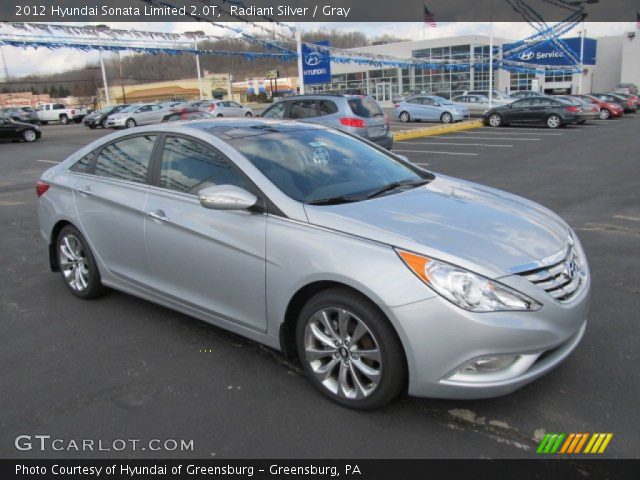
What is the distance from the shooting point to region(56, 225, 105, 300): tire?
4.73m

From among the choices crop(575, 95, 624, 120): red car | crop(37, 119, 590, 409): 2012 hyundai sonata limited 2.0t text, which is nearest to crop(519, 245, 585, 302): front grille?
crop(37, 119, 590, 409): 2012 hyundai sonata limited 2.0t text

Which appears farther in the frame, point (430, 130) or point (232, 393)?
point (430, 130)

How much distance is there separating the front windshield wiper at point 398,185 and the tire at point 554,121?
22887mm

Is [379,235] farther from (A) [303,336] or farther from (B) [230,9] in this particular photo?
(B) [230,9]

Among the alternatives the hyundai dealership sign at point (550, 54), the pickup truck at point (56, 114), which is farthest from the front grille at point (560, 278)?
the pickup truck at point (56, 114)

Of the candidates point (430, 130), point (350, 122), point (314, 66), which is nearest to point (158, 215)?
point (350, 122)

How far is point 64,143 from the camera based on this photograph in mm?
24312

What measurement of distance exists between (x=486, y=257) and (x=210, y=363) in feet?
6.40

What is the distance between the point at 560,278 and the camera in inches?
119

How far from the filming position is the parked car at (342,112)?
13.1 m

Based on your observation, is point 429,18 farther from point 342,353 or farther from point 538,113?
point 342,353

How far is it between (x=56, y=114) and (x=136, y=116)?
18.2 metres

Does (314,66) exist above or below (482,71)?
below
